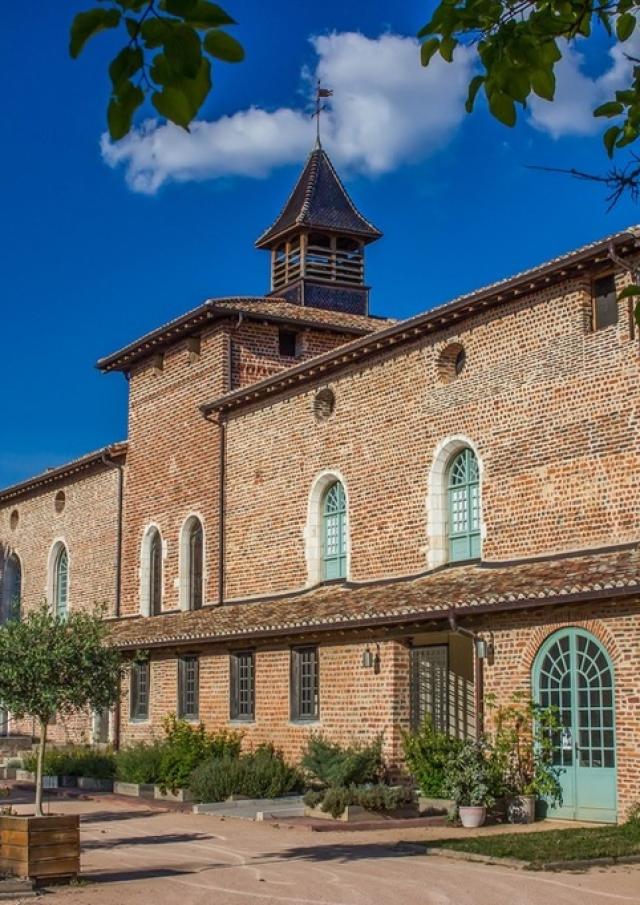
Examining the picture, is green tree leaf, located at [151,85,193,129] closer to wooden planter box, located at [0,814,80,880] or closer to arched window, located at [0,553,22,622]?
wooden planter box, located at [0,814,80,880]

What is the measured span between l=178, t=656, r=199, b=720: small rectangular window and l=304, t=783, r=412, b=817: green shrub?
27.6 feet

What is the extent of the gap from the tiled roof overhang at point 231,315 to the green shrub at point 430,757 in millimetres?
12208

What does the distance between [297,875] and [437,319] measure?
36.7 ft

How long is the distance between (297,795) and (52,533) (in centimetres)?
1855

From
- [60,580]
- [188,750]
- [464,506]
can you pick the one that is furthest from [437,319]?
[60,580]

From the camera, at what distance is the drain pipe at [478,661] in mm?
19656

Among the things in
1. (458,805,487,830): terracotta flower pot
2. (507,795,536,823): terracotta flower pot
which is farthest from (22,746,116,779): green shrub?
(507,795,536,823): terracotta flower pot

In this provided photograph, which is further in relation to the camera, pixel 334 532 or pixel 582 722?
pixel 334 532

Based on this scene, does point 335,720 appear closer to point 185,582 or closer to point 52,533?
point 185,582

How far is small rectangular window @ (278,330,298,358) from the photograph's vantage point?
30906 millimetres

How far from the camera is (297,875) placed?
1423cm

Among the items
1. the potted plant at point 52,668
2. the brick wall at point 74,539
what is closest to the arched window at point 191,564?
the brick wall at point 74,539

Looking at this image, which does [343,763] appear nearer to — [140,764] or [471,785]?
[471,785]

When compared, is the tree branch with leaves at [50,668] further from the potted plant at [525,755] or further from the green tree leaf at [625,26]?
the green tree leaf at [625,26]
